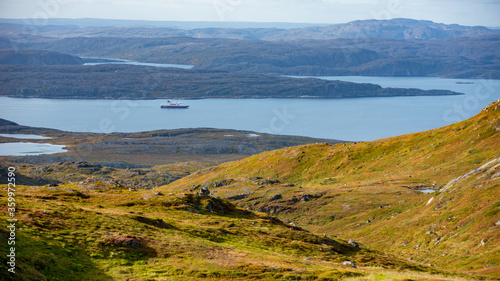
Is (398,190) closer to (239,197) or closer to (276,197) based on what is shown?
(276,197)

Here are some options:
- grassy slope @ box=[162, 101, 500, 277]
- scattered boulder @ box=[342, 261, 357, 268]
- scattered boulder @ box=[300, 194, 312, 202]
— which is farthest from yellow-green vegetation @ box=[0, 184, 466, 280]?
scattered boulder @ box=[300, 194, 312, 202]

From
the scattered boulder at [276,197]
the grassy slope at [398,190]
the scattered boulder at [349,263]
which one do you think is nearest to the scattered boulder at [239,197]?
the grassy slope at [398,190]

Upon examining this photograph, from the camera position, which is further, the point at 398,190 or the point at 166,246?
the point at 398,190

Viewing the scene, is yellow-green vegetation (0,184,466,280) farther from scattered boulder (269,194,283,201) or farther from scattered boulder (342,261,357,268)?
scattered boulder (269,194,283,201)

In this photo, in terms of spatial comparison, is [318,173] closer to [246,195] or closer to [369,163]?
[369,163]

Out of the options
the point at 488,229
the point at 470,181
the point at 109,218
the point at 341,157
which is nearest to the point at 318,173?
the point at 341,157

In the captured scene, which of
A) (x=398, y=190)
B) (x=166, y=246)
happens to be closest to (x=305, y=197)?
(x=398, y=190)
